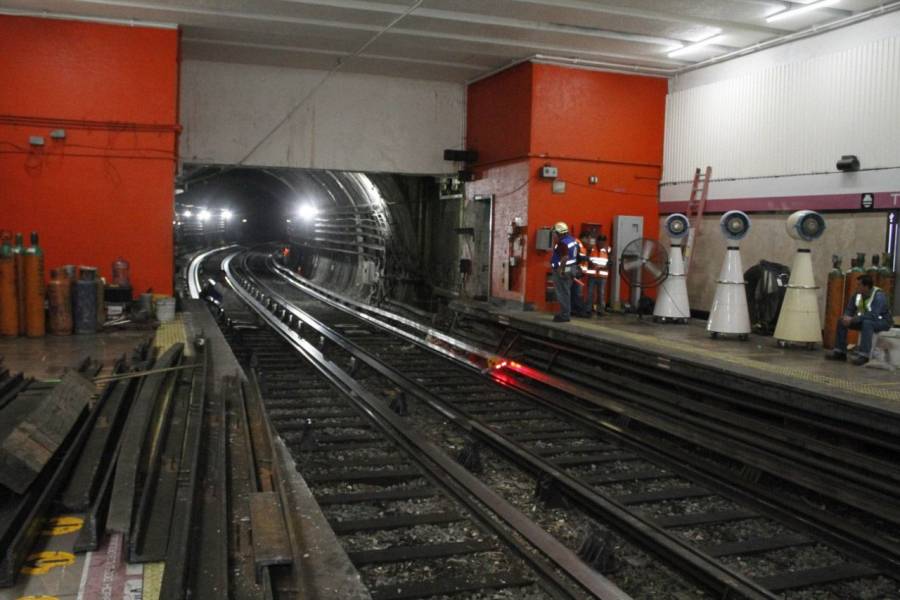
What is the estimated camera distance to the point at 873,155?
954 centimetres

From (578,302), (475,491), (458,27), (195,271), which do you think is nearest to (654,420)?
(475,491)

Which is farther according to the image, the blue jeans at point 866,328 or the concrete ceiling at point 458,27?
the concrete ceiling at point 458,27

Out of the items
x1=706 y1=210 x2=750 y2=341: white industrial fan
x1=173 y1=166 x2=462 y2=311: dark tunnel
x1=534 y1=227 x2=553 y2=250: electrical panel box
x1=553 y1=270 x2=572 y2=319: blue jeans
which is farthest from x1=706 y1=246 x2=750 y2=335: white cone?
x1=173 y1=166 x2=462 y2=311: dark tunnel

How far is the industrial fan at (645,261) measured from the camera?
37.2 ft

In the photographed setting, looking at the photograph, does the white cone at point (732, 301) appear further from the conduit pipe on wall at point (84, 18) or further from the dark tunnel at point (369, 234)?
the conduit pipe on wall at point (84, 18)

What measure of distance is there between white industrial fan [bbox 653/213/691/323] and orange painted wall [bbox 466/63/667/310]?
2.31 meters

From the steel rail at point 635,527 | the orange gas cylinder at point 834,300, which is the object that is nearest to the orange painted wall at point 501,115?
the orange gas cylinder at point 834,300

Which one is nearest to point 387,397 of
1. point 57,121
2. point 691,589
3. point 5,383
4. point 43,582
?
point 5,383

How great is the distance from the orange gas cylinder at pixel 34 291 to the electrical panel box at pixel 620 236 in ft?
29.5

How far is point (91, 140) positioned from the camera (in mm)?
11102

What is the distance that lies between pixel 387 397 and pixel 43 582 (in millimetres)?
5750

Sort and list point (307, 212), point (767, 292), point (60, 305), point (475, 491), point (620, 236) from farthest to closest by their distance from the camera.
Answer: point (307, 212) → point (620, 236) → point (767, 292) → point (60, 305) → point (475, 491)

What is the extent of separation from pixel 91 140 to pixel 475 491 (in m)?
8.83

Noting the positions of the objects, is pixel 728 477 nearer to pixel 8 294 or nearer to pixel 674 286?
pixel 674 286
